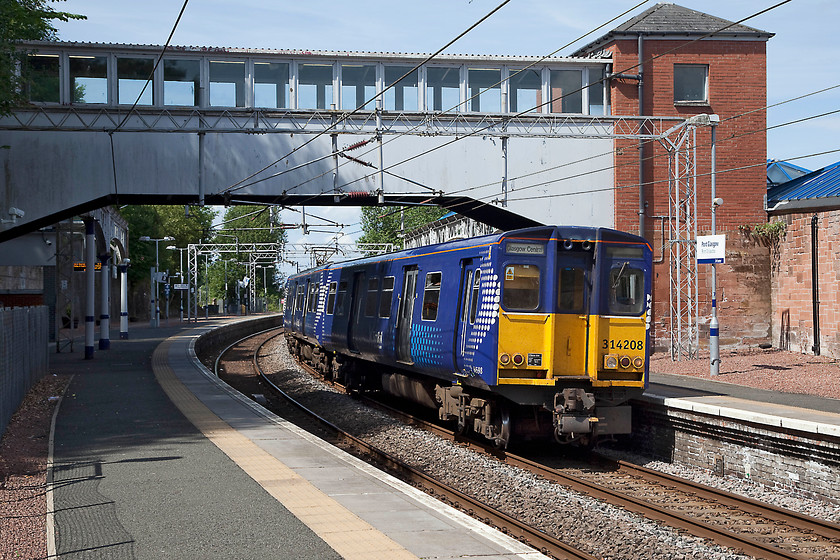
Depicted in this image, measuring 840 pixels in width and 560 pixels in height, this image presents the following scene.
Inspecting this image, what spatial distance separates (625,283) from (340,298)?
405 inches

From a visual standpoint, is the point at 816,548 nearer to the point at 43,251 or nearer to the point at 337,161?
the point at 337,161

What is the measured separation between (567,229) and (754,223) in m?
17.0

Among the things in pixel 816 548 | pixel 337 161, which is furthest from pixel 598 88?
pixel 816 548

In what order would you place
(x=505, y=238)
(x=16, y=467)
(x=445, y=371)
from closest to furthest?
(x=16, y=467) < (x=505, y=238) < (x=445, y=371)

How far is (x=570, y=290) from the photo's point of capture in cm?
1231

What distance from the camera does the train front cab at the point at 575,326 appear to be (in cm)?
1198

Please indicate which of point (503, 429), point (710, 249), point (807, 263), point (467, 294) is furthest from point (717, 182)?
point (503, 429)

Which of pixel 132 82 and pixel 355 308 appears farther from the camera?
pixel 132 82

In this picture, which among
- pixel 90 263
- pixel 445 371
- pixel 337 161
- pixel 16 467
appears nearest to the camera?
pixel 16 467

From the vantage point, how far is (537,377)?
1207cm

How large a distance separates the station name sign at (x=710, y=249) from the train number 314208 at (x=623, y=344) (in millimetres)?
8997

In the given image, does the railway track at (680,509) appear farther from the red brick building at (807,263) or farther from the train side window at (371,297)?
the red brick building at (807,263)

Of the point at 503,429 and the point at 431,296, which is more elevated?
the point at 431,296

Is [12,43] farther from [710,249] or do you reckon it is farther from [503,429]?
[710,249]
